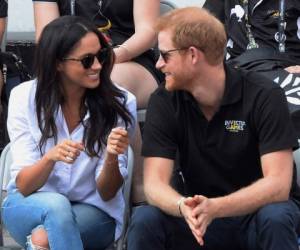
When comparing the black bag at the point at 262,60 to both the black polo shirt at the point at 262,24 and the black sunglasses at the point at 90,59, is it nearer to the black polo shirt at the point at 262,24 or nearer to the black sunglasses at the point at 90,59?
the black polo shirt at the point at 262,24

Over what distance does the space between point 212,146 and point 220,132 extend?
69 mm

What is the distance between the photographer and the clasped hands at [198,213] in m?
3.13

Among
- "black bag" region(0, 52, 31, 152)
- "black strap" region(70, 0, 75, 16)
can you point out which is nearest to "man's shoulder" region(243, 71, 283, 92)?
"black strap" region(70, 0, 75, 16)

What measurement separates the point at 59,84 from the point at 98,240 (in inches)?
28.2

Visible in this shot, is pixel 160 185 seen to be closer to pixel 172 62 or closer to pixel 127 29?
pixel 172 62

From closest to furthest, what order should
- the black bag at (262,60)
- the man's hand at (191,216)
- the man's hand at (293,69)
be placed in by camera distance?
the man's hand at (191,216) < the man's hand at (293,69) < the black bag at (262,60)

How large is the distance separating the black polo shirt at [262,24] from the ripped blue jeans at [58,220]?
1538 mm

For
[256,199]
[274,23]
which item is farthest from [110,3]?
[256,199]

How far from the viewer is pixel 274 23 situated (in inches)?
183

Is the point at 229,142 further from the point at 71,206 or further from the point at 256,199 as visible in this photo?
the point at 71,206

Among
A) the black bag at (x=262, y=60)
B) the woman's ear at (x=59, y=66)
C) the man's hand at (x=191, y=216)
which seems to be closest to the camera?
the man's hand at (x=191, y=216)

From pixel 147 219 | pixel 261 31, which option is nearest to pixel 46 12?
pixel 261 31

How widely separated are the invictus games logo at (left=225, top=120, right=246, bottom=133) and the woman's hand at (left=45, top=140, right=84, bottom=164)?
2.08 feet

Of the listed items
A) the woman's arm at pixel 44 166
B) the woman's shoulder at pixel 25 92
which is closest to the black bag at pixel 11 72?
the woman's shoulder at pixel 25 92
